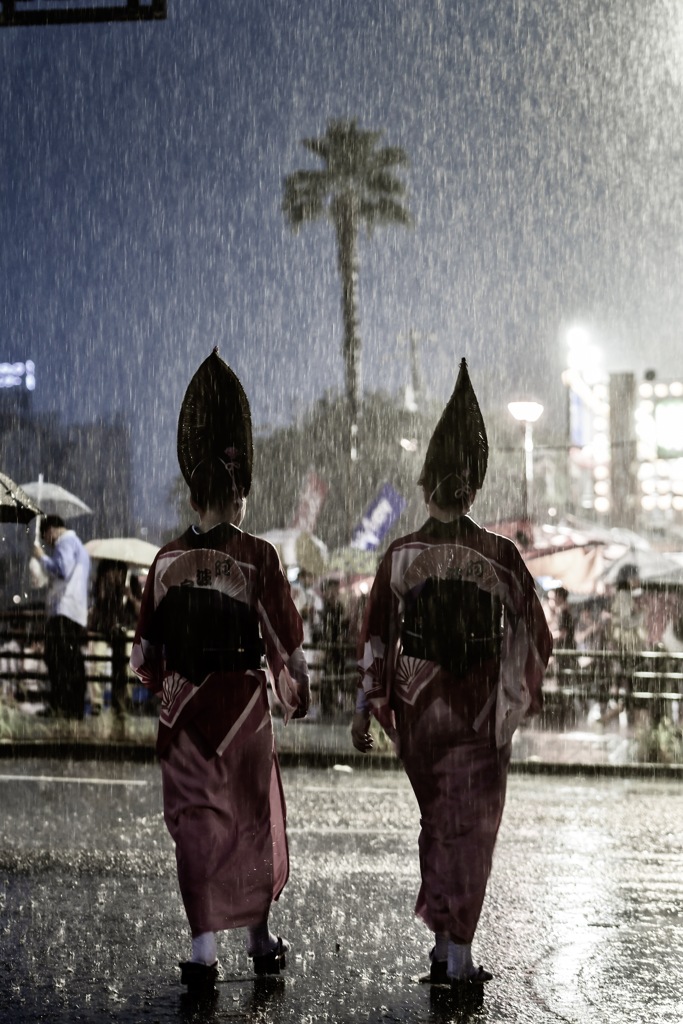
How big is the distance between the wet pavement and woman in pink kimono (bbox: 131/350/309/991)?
28 cm

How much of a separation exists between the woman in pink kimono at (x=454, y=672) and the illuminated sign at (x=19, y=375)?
116479 millimetres

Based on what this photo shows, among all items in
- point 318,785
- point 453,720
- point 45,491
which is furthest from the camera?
Result: point 45,491

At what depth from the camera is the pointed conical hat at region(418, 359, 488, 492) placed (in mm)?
5648

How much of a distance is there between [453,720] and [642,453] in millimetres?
38695

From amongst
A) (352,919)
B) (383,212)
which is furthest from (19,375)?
(352,919)

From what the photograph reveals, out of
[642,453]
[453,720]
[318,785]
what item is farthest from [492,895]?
[642,453]

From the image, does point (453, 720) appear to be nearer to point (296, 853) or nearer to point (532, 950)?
point (532, 950)

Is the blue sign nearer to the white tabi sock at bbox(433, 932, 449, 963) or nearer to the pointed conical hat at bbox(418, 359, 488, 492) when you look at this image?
the pointed conical hat at bbox(418, 359, 488, 492)

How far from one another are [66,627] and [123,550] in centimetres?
532

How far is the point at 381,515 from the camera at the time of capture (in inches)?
922

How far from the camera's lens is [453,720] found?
535cm

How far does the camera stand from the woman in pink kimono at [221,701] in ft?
17.4

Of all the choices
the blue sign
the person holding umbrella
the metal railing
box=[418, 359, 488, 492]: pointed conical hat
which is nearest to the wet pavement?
box=[418, 359, 488, 492]: pointed conical hat

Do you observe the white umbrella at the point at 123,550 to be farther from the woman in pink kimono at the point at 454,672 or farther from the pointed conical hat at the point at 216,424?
the woman in pink kimono at the point at 454,672
